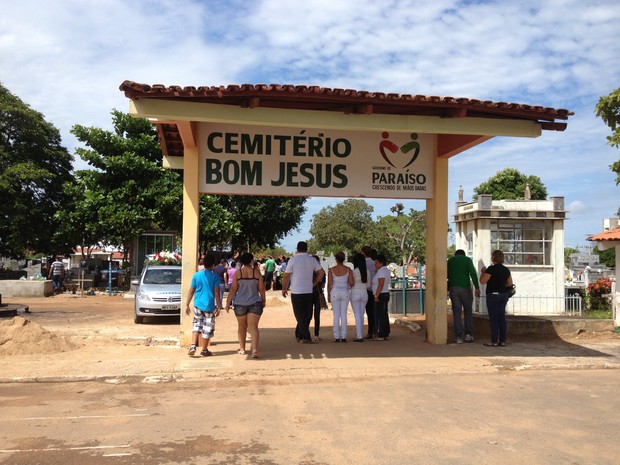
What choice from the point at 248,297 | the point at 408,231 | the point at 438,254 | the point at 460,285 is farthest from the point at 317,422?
the point at 408,231

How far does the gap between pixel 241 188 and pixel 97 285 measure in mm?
24428

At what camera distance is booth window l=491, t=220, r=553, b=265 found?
51.6 ft

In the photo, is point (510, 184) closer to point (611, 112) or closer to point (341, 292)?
point (611, 112)

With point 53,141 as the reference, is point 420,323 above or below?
below

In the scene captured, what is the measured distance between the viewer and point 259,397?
6691 mm

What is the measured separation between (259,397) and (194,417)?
109cm

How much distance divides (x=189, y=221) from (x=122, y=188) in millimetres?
17523

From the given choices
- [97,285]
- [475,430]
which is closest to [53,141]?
[97,285]

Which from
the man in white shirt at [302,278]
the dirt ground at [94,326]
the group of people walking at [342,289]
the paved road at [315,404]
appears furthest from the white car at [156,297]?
the man in white shirt at [302,278]

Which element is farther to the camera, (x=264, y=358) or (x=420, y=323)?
(x=420, y=323)

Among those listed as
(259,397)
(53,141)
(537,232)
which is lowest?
(259,397)

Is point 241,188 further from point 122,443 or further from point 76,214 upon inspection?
point 76,214

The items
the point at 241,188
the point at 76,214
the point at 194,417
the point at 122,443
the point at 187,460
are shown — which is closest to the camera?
the point at 187,460

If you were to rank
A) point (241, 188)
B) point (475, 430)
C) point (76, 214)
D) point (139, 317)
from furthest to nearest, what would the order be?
1. point (76, 214)
2. point (139, 317)
3. point (241, 188)
4. point (475, 430)
